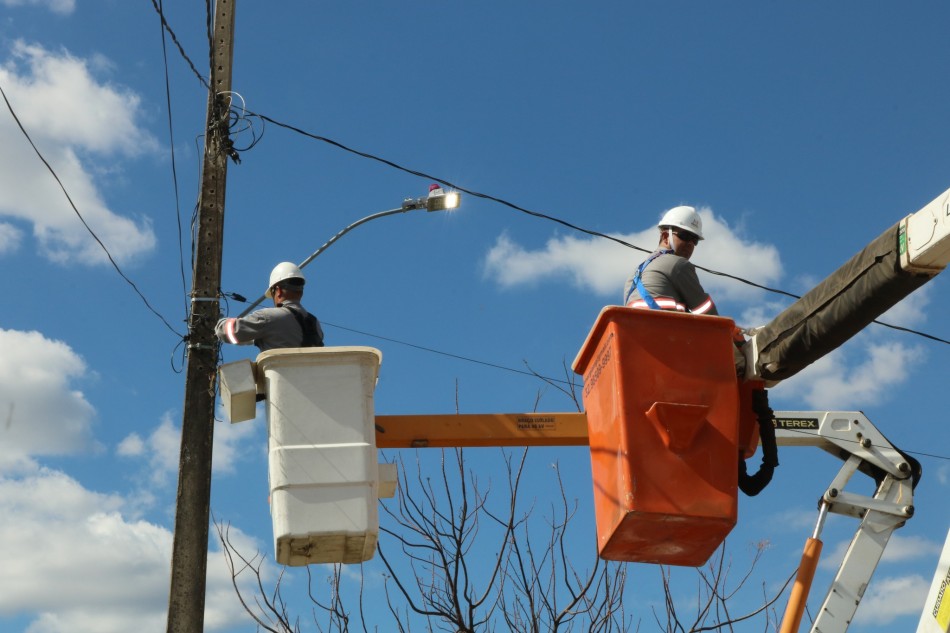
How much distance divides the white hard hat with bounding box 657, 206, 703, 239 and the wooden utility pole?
3270 mm

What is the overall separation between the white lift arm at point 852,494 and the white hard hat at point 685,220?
1409 mm

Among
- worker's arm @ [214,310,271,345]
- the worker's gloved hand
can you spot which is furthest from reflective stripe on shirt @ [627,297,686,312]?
worker's arm @ [214,310,271,345]

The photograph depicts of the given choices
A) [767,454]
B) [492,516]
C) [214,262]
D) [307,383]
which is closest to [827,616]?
[767,454]

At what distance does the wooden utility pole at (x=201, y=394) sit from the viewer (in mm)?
7840

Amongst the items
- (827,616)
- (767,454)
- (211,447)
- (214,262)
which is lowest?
(827,616)

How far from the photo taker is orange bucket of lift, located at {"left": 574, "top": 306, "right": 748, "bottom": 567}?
5.64 m

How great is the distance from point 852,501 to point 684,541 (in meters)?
1.80

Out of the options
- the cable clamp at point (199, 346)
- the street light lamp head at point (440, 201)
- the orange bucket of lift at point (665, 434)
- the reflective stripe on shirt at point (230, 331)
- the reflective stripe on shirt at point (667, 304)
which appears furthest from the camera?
the street light lamp head at point (440, 201)

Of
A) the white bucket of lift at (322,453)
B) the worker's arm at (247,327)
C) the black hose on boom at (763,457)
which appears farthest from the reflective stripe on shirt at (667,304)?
the worker's arm at (247,327)

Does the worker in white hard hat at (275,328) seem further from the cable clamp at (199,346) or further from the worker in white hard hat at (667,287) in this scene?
the worker in white hard hat at (667,287)

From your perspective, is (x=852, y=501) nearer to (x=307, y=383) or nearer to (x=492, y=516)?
(x=307, y=383)

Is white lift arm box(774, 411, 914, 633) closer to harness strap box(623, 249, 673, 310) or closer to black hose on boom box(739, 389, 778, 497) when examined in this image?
black hose on boom box(739, 389, 778, 497)

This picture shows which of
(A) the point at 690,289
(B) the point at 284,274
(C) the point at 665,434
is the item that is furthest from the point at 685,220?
(B) the point at 284,274

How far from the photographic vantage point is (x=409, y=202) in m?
9.44
